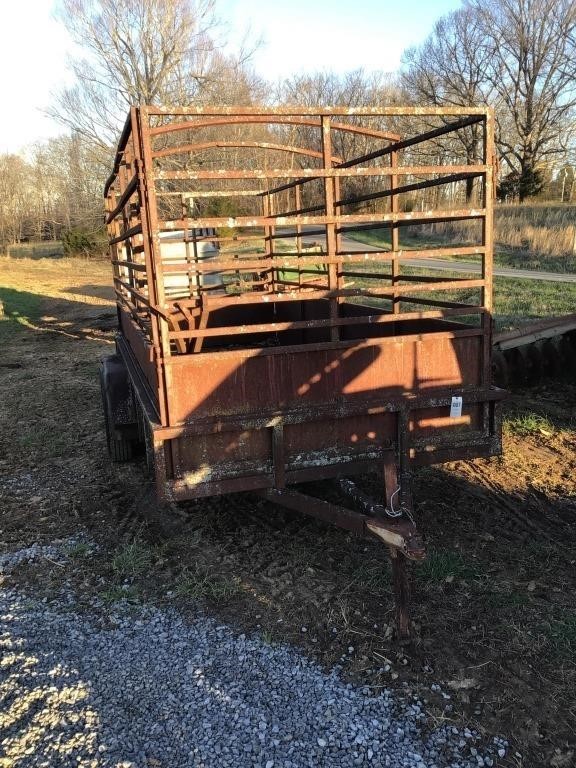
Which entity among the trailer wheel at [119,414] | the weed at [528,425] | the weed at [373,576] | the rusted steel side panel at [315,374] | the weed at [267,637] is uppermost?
the rusted steel side panel at [315,374]

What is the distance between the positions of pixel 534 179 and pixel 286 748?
43.4m

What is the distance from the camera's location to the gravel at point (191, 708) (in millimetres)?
2381

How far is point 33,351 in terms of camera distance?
12523 millimetres

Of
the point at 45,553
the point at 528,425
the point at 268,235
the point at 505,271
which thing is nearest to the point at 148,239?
the point at 45,553

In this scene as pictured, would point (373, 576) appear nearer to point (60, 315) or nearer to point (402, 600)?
point (402, 600)

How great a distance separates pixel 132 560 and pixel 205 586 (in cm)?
56

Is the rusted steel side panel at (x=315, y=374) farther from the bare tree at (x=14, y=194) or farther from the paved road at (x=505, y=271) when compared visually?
the bare tree at (x=14, y=194)

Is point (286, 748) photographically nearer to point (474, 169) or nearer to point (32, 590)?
point (32, 590)

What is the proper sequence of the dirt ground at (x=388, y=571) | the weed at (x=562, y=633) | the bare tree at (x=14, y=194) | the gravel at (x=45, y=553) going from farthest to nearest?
the bare tree at (x=14, y=194) → the gravel at (x=45, y=553) → the weed at (x=562, y=633) → the dirt ground at (x=388, y=571)

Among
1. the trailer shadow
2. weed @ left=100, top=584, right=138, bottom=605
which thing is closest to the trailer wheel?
weed @ left=100, top=584, right=138, bottom=605

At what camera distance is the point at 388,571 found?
11.6 ft

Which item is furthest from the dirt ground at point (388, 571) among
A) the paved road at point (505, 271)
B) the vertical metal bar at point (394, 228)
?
the paved road at point (505, 271)

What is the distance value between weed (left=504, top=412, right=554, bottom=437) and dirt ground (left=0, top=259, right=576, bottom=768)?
18 millimetres

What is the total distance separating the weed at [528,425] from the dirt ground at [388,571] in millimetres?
18
